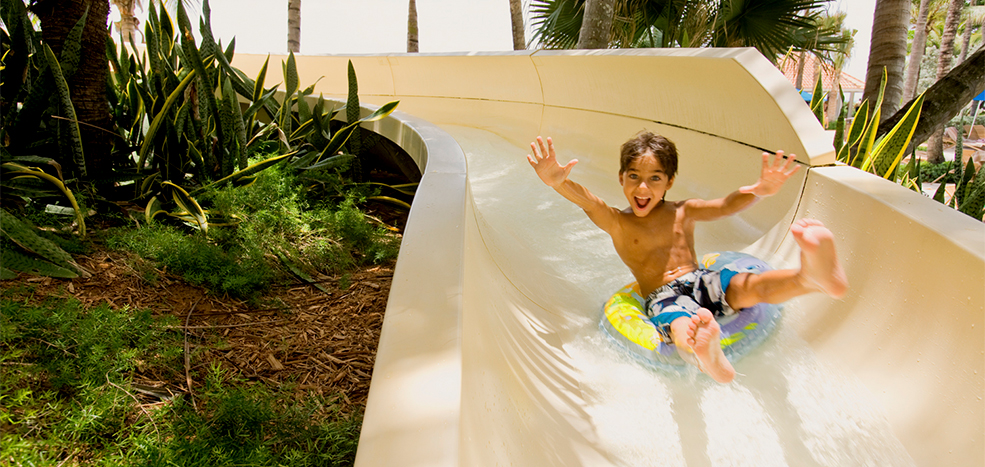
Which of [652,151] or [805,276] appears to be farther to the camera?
[652,151]

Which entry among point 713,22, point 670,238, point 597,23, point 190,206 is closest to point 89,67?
point 190,206

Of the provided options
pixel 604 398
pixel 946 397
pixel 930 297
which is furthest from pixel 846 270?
pixel 604 398

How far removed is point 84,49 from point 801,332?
309cm

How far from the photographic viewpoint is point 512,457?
3.94 ft

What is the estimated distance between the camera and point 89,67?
2.35 m


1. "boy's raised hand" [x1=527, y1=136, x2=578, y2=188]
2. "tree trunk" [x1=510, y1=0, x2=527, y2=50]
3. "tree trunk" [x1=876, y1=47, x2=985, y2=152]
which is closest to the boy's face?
"boy's raised hand" [x1=527, y1=136, x2=578, y2=188]

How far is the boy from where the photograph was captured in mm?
1696

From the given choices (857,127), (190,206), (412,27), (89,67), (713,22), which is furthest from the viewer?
(412,27)

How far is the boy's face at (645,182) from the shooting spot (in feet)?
7.03

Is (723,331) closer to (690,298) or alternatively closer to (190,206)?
(690,298)

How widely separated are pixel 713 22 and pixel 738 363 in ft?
16.7

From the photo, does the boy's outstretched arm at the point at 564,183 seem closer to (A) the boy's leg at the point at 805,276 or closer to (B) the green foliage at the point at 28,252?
(A) the boy's leg at the point at 805,276

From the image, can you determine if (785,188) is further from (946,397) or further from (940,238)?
(946,397)

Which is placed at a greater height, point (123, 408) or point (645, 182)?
point (645, 182)
